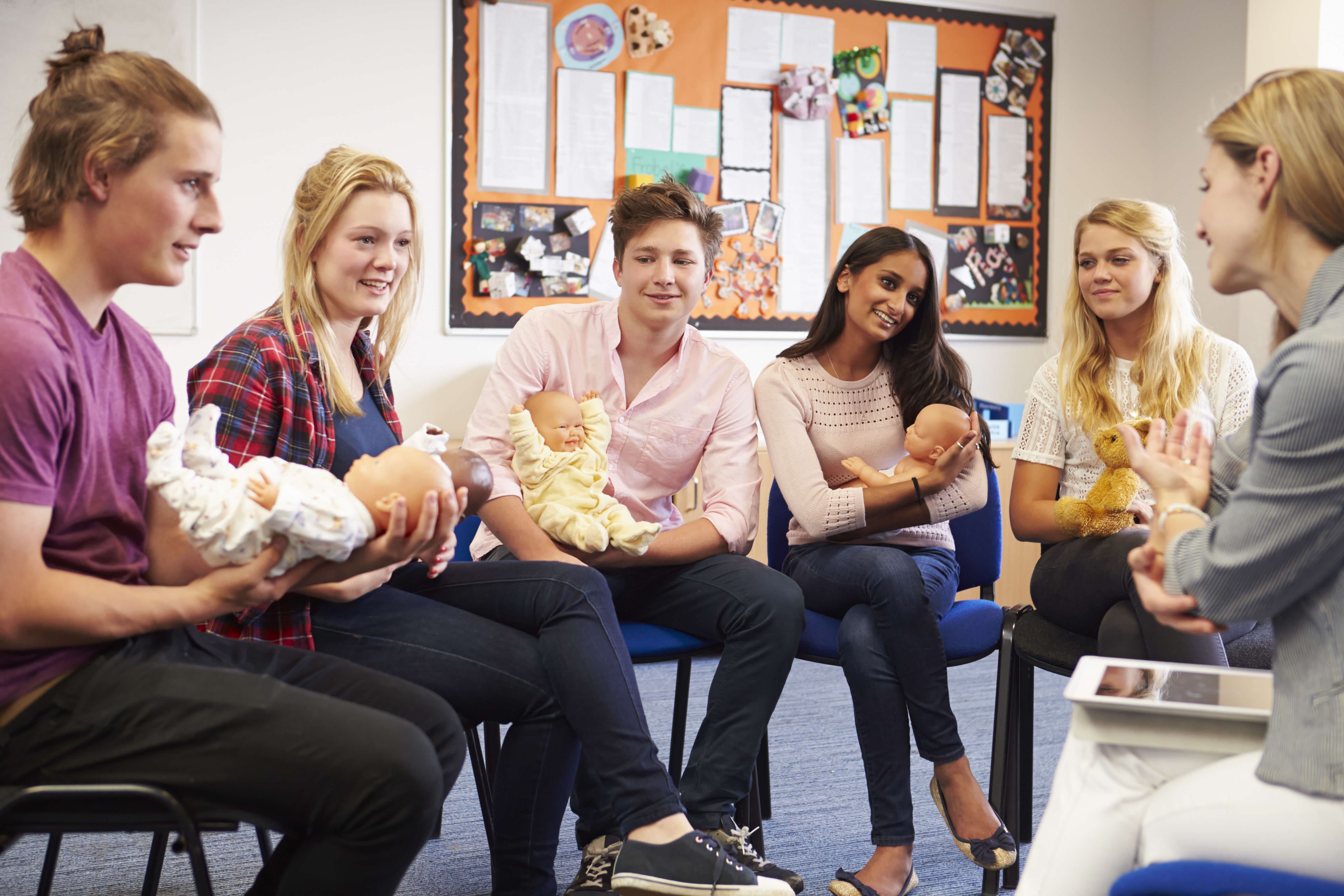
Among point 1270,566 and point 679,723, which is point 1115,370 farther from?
point 1270,566

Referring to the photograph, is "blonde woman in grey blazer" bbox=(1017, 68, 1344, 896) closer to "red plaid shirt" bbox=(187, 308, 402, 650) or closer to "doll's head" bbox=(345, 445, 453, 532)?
"doll's head" bbox=(345, 445, 453, 532)

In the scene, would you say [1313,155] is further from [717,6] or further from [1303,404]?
[717,6]

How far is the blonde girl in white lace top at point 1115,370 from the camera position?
7.39 ft

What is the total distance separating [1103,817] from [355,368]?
1370 mm

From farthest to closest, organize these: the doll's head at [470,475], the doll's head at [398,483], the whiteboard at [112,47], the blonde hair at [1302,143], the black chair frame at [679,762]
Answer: the whiteboard at [112,47]
the black chair frame at [679,762]
the doll's head at [470,475]
the doll's head at [398,483]
the blonde hair at [1302,143]

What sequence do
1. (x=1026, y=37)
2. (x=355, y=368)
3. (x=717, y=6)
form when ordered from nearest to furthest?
(x=355, y=368)
(x=717, y=6)
(x=1026, y=37)

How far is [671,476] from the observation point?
2322 millimetres

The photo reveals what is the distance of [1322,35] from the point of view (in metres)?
3.36

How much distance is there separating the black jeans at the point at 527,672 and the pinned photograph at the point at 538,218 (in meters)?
2.33

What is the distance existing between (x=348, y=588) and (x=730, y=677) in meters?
0.73

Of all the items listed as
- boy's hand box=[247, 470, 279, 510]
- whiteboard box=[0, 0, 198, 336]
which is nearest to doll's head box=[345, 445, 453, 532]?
boy's hand box=[247, 470, 279, 510]

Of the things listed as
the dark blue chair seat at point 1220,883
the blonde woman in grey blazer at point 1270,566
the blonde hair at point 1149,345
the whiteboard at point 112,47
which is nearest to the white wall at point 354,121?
the whiteboard at point 112,47

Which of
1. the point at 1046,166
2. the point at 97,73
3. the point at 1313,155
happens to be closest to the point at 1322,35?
the point at 1046,166

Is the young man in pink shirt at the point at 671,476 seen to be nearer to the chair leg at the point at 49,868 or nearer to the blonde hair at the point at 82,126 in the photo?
the chair leg at the point at 49,868
